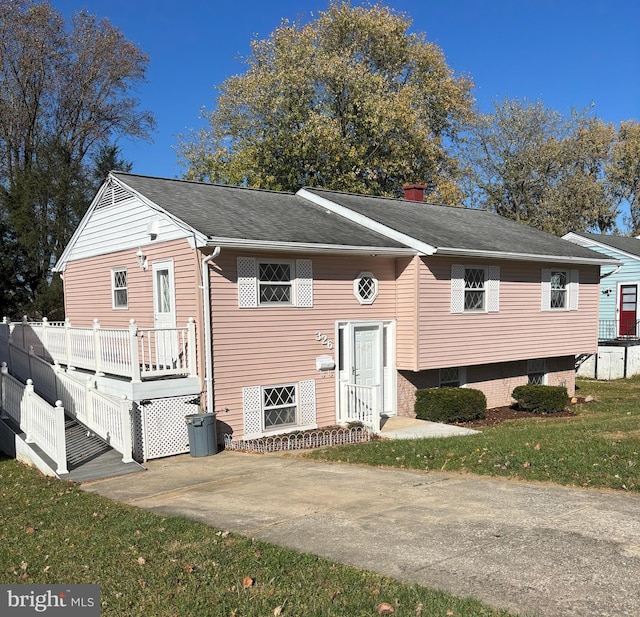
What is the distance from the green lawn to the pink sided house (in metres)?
4.42

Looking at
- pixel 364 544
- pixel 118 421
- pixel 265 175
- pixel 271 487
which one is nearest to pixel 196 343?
pixel 118 421

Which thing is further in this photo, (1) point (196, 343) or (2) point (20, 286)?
(2) point (20, 286)

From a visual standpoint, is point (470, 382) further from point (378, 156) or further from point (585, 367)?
point (378, 156)

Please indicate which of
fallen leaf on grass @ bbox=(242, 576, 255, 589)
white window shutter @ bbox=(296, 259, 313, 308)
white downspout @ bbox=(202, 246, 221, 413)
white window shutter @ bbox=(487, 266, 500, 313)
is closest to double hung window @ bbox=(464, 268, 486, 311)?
white window shutter @ bbox=(487, 266, 500, 313)

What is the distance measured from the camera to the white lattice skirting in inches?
441

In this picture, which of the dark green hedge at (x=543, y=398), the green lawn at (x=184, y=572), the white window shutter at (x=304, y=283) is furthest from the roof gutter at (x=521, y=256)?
the green lawn at (x=184, y=572)

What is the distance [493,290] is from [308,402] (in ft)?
19.4

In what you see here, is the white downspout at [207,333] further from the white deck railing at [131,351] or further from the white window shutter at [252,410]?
the white window shutter at [252,410]

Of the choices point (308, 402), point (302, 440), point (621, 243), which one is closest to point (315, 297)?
point (308, 402)

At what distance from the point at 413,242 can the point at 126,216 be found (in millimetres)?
6904

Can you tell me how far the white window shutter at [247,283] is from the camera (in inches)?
460

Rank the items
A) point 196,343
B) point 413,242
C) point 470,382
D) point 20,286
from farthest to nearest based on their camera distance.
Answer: point 20,286 → point 470,382 → point 413,242 → point 196,343

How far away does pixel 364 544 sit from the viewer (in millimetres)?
5406
